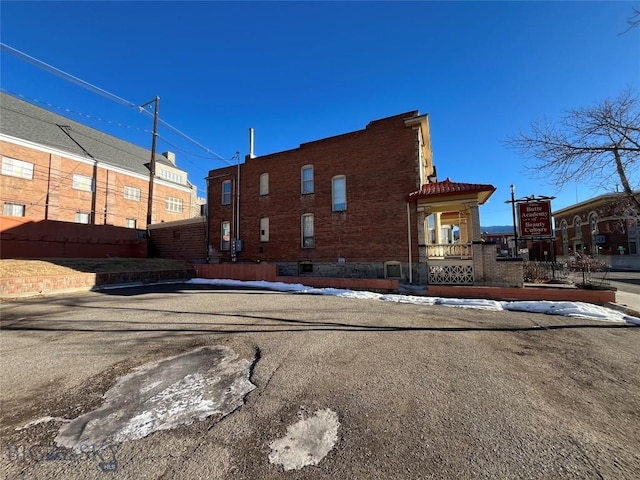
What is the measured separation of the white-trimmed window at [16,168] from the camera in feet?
79.9

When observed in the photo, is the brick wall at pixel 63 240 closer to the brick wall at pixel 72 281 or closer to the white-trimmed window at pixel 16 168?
the brick wall at pixel 72 281

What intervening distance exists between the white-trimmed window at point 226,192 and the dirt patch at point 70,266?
5.44m

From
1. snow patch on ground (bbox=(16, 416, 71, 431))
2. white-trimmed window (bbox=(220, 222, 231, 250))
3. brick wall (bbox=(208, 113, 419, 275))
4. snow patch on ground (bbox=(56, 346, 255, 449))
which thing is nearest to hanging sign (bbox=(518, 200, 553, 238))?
brick wall (bbox=(208, 113, 419, 275))

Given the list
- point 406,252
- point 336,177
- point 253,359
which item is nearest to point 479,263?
point 406,252

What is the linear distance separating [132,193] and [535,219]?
39.0 m

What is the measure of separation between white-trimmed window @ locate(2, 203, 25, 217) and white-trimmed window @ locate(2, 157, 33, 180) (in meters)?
2.58

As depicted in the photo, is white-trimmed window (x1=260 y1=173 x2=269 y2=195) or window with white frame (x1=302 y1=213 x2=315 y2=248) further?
white-trimmed window (x1=260 y1=173 x2=269 y2=195)

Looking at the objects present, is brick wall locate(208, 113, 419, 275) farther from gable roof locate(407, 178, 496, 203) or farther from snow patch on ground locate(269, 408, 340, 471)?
snow patch on ground locate(269, 408, 340, 471)

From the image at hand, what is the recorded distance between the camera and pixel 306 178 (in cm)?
1834

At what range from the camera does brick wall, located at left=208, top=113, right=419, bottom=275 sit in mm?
15094

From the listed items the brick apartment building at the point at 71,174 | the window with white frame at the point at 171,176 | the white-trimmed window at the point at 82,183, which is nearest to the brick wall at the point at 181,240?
the brick apartment building at the point at 71,174

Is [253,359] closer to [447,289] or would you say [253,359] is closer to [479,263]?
[447,289]

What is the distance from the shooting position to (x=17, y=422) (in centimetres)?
307

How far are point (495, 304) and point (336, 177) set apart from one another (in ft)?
35.5
